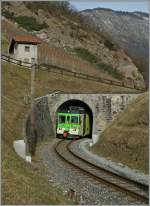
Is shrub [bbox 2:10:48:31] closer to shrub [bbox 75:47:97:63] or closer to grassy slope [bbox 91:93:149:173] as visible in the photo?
shrub [bbox 75:47:97:63]

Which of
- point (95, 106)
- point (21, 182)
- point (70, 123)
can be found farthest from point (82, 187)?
point (95, 106)

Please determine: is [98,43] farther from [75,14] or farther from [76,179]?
[76,179]

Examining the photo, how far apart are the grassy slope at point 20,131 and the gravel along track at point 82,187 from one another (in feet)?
2.26

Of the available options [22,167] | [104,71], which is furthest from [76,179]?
[104,71]

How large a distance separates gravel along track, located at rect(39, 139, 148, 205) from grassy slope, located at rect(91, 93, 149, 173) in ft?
12.8

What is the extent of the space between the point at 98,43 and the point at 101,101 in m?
64.3

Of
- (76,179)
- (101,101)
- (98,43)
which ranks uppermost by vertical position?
(98,43)

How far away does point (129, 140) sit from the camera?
114 ft

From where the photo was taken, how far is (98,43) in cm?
12106

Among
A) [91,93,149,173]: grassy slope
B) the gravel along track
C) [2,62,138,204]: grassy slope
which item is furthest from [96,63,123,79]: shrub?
the gravel along track

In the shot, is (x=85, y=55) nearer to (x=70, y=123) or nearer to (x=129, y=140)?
(x=70, y=123)

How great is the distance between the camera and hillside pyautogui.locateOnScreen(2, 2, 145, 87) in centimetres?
10900

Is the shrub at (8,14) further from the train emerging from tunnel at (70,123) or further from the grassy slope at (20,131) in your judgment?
the train emerging from tunnel at (70,123)

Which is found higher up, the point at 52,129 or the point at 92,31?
the point at 92,31
